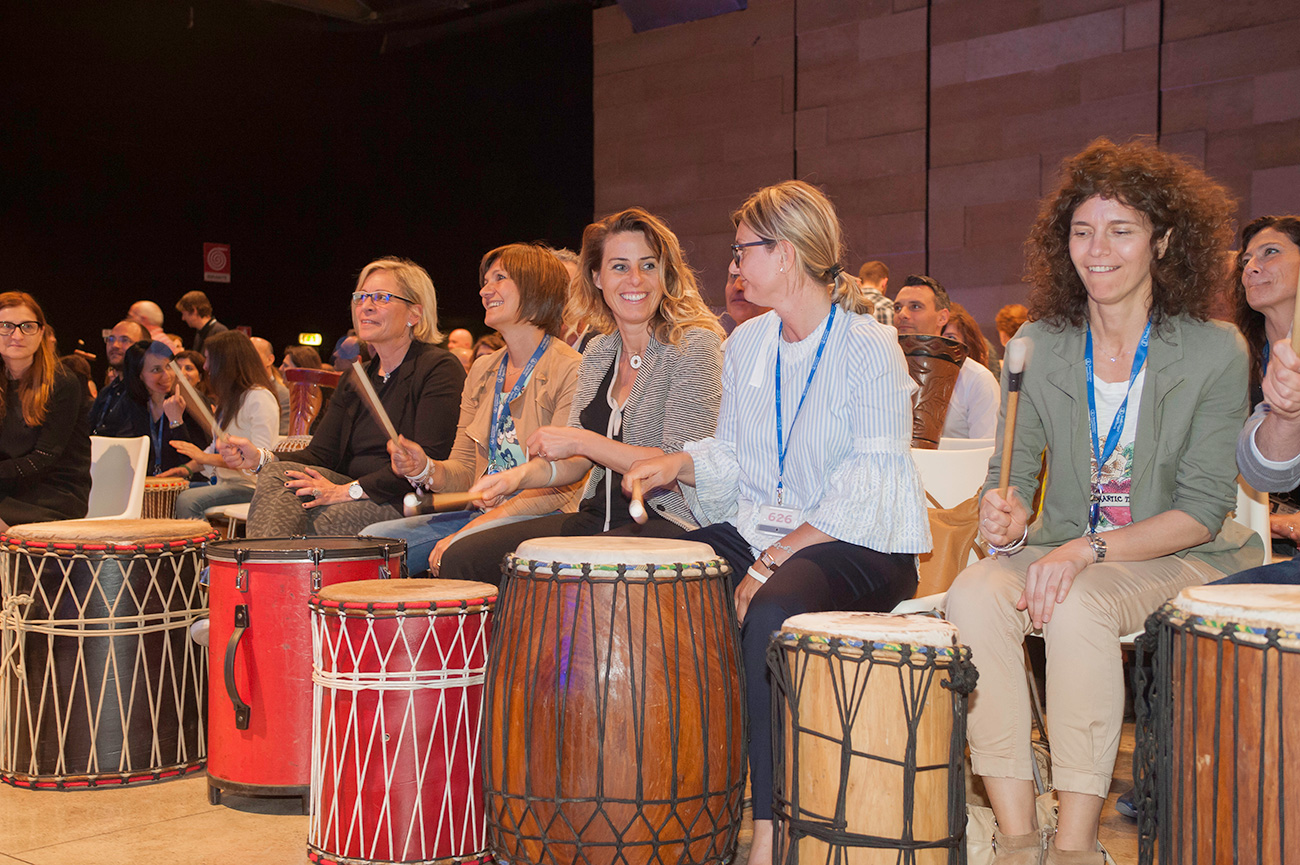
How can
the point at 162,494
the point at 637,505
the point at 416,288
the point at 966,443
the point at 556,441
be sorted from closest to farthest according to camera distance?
the point at 637,505 < the point at 556,441 < the point at 966,443 < the point at 416,288 < the point at 162,494

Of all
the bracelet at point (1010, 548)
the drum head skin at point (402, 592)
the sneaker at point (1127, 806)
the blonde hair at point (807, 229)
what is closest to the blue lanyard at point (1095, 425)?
the bracelet at point (1010, 548)

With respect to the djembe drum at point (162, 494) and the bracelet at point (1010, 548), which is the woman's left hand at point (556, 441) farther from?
the djembe drum at point (162, 494)

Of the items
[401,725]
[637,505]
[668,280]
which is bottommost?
[401,725]

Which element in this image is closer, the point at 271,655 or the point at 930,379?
the point at 271,655

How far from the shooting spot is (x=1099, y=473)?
219 cm

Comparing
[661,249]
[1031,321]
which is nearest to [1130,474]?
[1031,321]

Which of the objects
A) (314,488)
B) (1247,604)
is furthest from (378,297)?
(1247,604)

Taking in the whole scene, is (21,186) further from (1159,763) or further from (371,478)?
(1159,763)

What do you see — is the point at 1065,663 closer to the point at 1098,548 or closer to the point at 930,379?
the point at 1098,548

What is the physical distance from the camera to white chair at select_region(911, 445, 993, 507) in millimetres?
2740

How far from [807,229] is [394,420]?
1.75 m

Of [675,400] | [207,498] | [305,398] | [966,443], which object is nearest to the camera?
[675,400]

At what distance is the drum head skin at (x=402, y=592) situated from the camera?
2135 mm

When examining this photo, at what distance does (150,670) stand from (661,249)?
1683 mm
